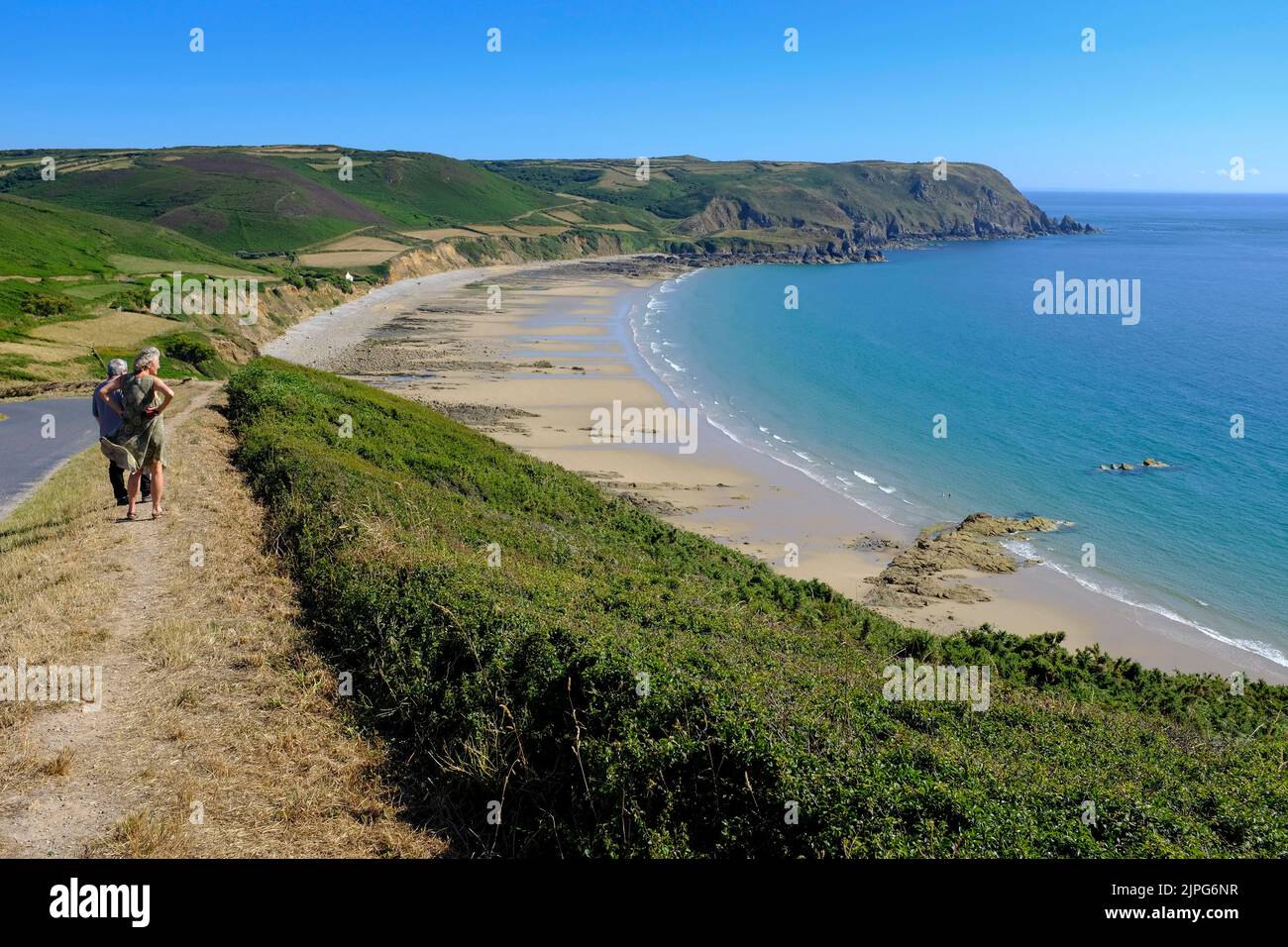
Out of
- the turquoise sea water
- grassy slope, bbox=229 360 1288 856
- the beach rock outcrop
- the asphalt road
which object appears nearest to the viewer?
grassy slope, bbox=229 360 1288 856

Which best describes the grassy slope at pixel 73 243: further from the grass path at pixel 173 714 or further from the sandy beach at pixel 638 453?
the grass path at pixel 173 714

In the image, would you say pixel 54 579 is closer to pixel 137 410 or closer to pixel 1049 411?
pixel 137 410

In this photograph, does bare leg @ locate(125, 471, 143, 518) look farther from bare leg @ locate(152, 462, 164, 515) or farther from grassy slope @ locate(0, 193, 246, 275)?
grassy slope @ locate(0, 193, 246, 275)

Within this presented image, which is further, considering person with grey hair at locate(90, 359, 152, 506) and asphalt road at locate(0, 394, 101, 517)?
asphalt road at locate(0, 394, 101, 517)

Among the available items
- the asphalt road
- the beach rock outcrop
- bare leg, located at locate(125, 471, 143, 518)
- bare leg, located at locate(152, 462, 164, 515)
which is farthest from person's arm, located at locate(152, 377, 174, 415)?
the beach rock outcrop

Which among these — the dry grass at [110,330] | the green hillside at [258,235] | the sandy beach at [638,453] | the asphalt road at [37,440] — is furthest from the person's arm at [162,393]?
the dry grass at [110,330]

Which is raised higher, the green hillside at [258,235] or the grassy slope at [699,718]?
the green hillside at [258,235]

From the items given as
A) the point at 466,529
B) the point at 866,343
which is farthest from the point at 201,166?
the point at 466,529

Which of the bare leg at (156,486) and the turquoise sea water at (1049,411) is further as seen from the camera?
the turquoise sea water at (1049,411)
